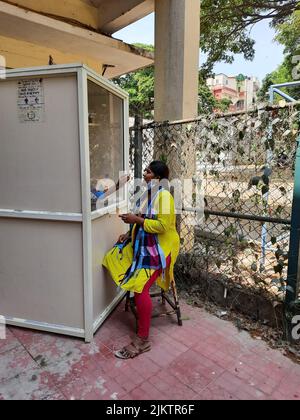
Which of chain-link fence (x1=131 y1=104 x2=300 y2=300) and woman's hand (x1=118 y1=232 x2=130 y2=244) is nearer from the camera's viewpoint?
chain-link fence (x1=131 y1=104 x2=300 y2=300)

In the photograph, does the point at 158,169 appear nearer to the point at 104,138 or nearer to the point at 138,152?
the point at 104,138

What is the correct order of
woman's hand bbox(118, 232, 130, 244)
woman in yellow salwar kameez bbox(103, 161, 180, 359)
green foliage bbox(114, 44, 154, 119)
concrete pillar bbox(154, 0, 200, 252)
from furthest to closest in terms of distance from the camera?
1. green foliage bbox(114, 44, 154, 119)
2. concrete pillar bbox(154, 0, 200, 252)
3. woman's hand bbox(118, 232, 130, 244)
4. woman in yellow salwar kameez bbox(103, 161, 180, 359)

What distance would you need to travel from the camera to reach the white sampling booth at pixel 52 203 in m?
2.25

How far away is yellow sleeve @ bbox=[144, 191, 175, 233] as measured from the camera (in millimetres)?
2332

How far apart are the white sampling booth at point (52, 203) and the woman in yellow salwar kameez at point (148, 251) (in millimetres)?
309

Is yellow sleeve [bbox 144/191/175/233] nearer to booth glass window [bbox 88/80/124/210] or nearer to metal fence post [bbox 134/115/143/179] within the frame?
booth glass window [bbox 88/80/124/210]

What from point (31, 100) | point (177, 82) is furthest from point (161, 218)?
point (177, 82)

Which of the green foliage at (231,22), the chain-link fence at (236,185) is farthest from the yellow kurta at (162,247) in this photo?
the green foliage at (231,22)

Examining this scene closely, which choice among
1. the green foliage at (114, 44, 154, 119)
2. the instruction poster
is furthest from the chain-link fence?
the green foliage at (114, 44, 154, 119)

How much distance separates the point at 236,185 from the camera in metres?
2.84

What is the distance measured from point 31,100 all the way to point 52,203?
0.81 meters

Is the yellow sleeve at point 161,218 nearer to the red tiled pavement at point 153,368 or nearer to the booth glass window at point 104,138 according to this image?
the booth glass window at point 104,138

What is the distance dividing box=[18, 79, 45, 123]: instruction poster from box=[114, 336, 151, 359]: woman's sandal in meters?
1.89

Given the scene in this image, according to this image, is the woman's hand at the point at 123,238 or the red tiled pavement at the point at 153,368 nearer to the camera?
the red tiled pavement at the point at 153,368
